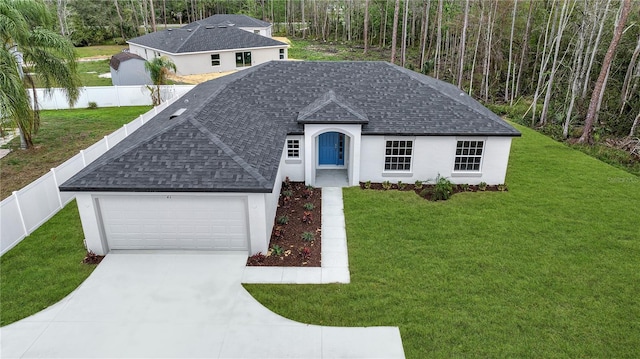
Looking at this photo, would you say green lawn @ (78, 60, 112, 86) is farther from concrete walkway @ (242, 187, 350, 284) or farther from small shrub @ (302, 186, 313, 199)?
concrete walkway @ (242, 187, 350, 284)

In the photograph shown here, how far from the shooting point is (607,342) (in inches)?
350

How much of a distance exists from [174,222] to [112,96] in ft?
74.5

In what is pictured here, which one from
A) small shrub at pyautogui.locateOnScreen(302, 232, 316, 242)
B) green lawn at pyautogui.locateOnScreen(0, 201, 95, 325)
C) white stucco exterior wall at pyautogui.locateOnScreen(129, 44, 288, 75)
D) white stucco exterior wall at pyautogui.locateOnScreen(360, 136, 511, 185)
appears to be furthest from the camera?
white stucco exterior wall at pyautogui.locateOnScreen(129, 44, 288, 75)

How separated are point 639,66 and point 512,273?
17.5 metres

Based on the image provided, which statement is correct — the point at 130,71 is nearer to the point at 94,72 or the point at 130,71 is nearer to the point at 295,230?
the point at 94,72

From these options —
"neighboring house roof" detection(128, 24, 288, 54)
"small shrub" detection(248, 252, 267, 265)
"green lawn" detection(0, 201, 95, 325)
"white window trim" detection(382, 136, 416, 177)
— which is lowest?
"green lawn" detection(0, 201, 95, 325)

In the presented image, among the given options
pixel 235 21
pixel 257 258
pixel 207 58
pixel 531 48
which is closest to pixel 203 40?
pixel 207 58

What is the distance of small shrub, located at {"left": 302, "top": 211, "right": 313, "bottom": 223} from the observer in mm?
13875

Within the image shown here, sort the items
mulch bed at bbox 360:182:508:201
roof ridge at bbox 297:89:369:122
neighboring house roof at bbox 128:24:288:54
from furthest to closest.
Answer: neighboring house roof at bbox 128:24:288:54 → mulch bed at bbox 360:182:508:201 → roof ridge at bbox 297:89:369:122

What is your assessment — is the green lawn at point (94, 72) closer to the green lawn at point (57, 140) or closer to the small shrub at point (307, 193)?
the green lawn at point (57, 140)

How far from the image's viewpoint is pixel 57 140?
73.5 ft

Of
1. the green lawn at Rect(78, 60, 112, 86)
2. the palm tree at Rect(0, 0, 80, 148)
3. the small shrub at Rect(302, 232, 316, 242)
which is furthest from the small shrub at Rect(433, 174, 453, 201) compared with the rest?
the green lawn at Rect(78, 60, 112, 86)

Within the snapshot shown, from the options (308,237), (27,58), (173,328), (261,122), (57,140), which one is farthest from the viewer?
(57,140)

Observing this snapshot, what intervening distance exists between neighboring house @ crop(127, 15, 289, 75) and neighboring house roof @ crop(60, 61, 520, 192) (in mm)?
22785
